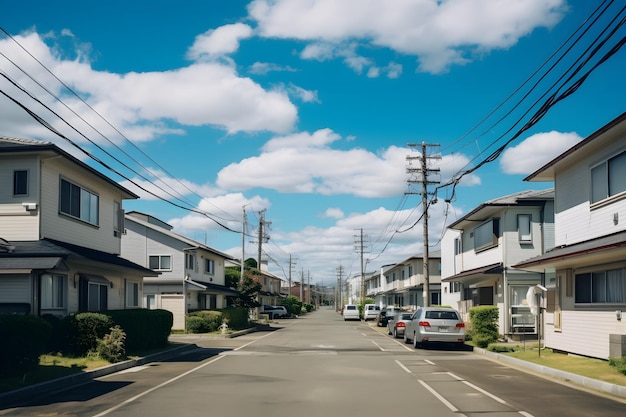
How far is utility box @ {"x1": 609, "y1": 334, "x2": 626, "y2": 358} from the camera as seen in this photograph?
17594 millimetres

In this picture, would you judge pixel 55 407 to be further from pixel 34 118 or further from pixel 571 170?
pixel 571 170

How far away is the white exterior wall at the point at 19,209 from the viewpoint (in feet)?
71.3

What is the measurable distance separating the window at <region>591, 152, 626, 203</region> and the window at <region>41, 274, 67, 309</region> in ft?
55.2

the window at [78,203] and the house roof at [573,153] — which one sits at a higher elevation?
the house roof at [573,153]

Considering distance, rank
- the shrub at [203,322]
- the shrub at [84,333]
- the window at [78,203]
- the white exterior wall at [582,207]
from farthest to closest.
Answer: the shrub at [203,322]
the window at [78,203]
the shrub at [84,333]
the white exterior wall at [582,207]

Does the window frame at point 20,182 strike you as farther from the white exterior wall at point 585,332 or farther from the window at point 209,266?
the window at point 209,266

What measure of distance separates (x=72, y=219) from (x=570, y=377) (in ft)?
56.4

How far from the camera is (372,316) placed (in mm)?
71562

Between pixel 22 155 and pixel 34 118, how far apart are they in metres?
6.00

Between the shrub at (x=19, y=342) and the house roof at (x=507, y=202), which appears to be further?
the house roof at (x=507, y=202)

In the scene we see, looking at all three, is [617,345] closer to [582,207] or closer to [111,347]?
[582,207]

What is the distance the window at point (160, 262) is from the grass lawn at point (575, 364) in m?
27.5

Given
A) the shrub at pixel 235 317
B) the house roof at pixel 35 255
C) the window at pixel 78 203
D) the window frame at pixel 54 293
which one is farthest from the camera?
the shrub at pixel 235 317

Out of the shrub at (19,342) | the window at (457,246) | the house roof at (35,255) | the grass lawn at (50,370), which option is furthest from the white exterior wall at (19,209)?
the window at (457,246)
